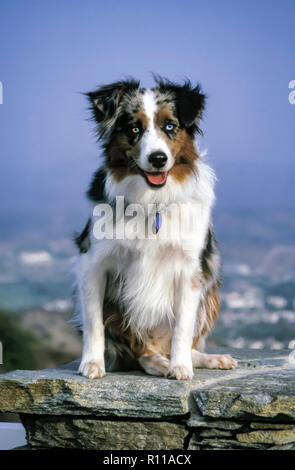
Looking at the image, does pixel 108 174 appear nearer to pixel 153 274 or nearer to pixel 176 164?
pixel 176 164

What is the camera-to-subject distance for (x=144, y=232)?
11.2ft

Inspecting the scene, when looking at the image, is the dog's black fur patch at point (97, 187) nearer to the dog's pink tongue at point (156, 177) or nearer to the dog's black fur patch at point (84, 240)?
the dog's black fur patch at point (84, 240)

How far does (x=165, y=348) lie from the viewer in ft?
12.2

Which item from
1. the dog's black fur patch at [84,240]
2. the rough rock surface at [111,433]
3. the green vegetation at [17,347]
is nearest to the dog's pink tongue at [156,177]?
the dog's black fur patch at [84,240]

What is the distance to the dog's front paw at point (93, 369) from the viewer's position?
3.38 m

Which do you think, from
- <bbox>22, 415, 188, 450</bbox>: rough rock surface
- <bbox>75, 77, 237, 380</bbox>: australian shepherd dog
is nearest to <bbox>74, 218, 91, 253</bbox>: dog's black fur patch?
<bbox>75, 77, 237, 380</bbox>: australian shepherd dog

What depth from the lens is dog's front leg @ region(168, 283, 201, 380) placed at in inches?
132

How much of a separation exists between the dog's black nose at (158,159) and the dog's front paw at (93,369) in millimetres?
1127

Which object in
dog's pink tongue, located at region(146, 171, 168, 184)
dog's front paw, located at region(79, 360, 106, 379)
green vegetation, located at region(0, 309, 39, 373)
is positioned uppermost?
dog's pink tongue, located at region(146, 171, 168, 184)

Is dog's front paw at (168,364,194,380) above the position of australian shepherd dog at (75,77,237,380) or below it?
below

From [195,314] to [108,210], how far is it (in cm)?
76

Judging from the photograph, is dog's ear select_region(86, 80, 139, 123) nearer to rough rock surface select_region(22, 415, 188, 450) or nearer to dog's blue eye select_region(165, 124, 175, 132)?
dog's blue eye select_region(165, 124, 175, 132)

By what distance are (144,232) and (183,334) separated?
→ 595mm
